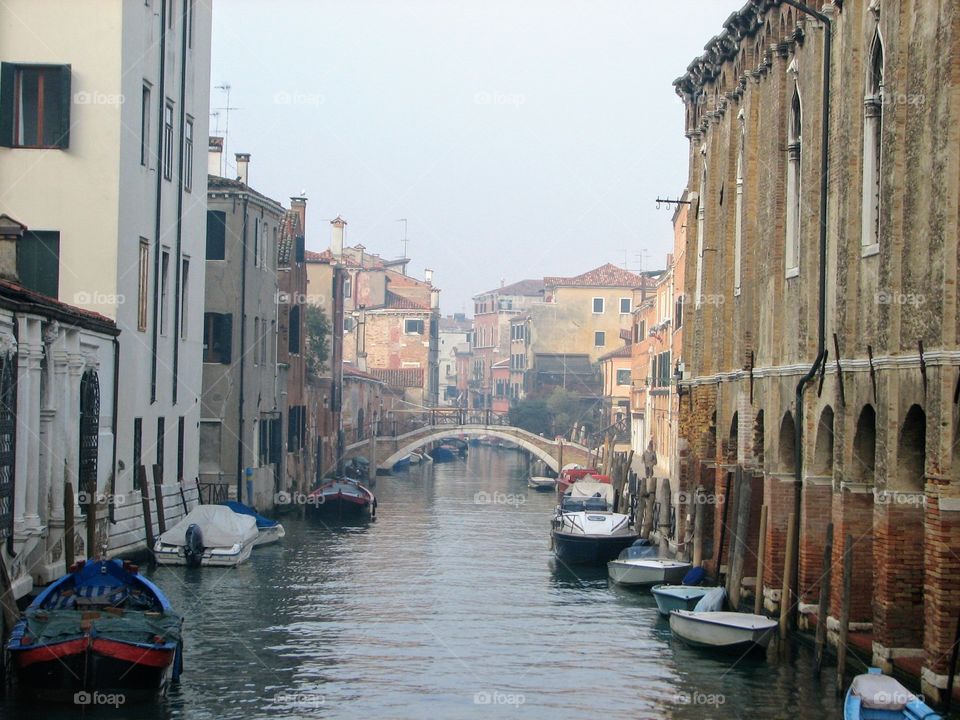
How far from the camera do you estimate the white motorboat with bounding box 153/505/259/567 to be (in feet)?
91.9

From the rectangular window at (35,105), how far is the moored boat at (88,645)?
10.7 metres

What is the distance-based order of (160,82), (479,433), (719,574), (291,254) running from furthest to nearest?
(479,433), (291,254), (160,82), (719,574)

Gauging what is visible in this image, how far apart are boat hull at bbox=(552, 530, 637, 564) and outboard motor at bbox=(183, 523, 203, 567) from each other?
7.85 meters

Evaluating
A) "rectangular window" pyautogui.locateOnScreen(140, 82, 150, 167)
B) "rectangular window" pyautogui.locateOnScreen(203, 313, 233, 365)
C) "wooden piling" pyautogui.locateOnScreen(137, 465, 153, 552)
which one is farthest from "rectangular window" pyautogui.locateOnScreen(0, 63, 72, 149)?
"rectangular window" pyautogui.locateOnScreen(203, 313, 233, 365)

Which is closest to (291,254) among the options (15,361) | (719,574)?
(719,574)

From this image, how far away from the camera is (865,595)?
17688mm

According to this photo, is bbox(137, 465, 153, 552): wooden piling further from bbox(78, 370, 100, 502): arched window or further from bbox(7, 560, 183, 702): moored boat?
bbox(7, 560, 183, 702): moored boat

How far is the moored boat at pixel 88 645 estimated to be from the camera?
1559 cm

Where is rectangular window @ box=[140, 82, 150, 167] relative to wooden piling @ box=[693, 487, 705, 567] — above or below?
above

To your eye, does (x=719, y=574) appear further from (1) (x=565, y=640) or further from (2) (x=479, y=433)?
(2) (x=479, y=433)

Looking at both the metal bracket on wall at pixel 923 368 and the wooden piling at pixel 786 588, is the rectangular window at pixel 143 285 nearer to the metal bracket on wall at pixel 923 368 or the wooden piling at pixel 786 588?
the wooden piling at pixel 786 588

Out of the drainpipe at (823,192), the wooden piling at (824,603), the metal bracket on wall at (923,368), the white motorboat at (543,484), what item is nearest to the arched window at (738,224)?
the drainpipe at (823,192)

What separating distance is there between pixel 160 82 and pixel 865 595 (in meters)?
17.2

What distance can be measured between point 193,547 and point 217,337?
10528 millimetres
